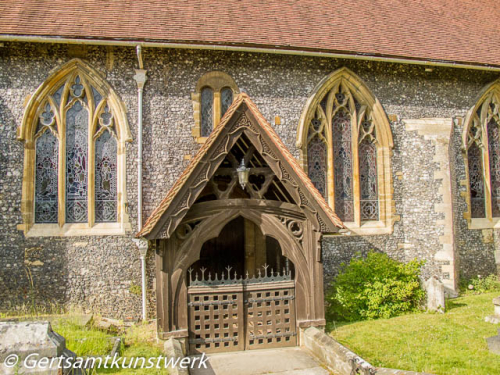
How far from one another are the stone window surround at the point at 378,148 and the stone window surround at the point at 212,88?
81.7 inches

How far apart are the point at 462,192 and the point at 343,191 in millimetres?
3456

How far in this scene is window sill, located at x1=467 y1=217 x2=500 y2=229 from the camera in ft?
39.0

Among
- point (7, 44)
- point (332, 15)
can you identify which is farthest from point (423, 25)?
point (7, 44)

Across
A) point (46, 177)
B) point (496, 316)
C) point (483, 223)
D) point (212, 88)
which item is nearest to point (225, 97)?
point (212, 88)

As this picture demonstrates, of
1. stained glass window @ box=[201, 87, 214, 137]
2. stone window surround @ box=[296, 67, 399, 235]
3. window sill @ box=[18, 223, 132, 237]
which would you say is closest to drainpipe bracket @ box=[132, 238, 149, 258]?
window sill @ box=[18, 223, 132, 237]

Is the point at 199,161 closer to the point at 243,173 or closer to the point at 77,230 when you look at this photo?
the point at 243,173

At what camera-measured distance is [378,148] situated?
11.4 m

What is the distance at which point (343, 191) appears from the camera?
11.2 meters

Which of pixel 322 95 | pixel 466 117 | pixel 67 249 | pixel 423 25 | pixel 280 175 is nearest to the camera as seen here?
pixel 280 175

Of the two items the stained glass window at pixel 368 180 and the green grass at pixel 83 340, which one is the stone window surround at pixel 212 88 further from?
the green grass at pixel 83 340

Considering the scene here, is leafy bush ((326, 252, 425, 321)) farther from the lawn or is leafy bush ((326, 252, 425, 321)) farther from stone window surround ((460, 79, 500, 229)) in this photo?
the lawn

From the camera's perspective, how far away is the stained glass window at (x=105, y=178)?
9938 mm

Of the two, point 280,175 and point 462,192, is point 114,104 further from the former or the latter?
point 462,192

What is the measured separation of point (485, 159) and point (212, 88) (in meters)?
7.92
